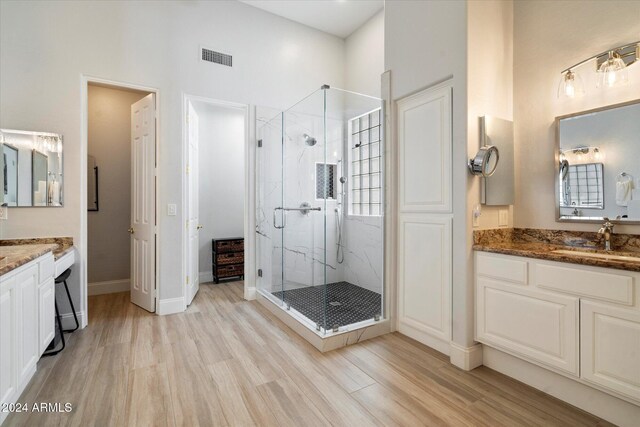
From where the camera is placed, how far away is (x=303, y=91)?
4.39 metres

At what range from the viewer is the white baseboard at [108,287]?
13.7ft

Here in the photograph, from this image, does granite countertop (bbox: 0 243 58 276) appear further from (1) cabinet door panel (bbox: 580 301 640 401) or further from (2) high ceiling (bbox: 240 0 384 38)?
(2) high ceiling (bbox: 240 0 384 38)

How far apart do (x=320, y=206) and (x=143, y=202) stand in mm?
2110

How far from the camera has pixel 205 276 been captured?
16.1ft

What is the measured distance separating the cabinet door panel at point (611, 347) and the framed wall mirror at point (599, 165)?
2.45 feet

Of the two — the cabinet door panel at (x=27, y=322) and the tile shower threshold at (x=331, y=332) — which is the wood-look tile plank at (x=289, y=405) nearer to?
the tile shower threshold at (x=331, y=332)

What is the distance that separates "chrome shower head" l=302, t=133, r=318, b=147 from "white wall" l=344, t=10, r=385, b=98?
4.29 ft

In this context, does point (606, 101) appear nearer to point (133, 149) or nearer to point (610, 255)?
point (610, 255)

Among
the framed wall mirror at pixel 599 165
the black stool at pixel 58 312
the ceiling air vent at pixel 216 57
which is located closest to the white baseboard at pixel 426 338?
the framed wall mirror at pixel 599 165

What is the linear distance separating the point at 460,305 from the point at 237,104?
340 cm

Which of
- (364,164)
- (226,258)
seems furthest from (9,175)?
(364,164)

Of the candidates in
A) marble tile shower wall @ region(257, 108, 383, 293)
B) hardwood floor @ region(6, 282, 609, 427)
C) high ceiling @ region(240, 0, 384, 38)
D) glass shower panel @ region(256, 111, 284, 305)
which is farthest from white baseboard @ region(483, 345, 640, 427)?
high ceiling @ region(240, 0, 384, 38)

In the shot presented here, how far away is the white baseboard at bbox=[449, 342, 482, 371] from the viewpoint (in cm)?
223

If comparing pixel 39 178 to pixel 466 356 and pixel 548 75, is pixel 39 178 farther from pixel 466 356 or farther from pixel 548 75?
pixel 548 75
